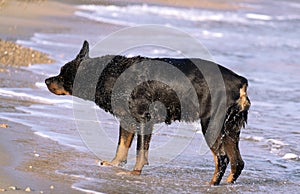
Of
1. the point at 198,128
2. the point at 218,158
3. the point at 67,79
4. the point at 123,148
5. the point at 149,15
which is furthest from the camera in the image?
the point at 149,15

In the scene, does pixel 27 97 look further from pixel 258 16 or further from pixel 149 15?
pixel 258 16

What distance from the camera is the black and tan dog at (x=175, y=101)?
7582mm

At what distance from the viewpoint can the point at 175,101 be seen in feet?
25.5

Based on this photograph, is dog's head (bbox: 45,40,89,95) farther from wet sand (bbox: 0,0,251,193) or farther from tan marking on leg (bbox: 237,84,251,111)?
tan marking on leg (bbox: 237,84,251,111)

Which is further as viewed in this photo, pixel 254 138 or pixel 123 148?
pixel 254 138

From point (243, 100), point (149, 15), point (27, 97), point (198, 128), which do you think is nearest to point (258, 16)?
point (149, 15)

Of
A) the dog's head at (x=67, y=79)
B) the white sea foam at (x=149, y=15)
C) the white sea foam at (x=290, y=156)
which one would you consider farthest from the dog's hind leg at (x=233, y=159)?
the white sea foam at (x=149, y=15)

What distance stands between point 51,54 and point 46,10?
797 centimetres

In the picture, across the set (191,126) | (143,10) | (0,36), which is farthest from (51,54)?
(143,10)

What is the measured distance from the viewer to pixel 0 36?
15.4m

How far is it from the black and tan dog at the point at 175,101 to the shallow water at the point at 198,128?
0.79 feet

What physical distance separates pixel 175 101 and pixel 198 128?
2.21m

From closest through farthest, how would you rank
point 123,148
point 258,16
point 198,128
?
point 123,148, point 198,128, point 258,16

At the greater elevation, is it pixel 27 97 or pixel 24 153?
pixel 24 153
